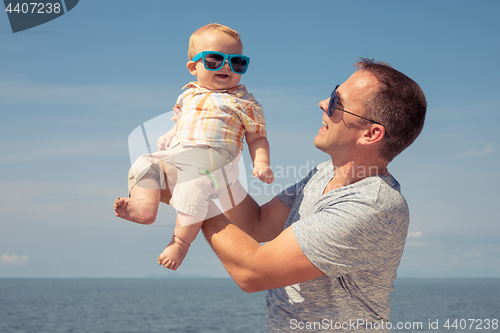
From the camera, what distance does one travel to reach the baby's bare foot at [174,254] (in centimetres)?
276

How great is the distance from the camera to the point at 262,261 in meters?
2.63

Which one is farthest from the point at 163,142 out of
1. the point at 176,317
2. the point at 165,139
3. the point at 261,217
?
the point at 176,317

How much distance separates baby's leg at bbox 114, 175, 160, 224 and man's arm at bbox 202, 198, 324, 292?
1.43 feet

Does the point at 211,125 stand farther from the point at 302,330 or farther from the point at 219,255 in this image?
the point at 302,330

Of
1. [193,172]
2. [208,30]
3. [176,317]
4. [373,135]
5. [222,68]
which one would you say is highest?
[208,30]

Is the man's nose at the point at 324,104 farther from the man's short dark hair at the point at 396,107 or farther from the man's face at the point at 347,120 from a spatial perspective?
the man's short dark hair at the point at 396,107

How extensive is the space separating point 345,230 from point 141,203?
1223mm

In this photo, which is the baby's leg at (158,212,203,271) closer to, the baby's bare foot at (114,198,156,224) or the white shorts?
the white shorts

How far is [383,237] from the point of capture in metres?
2.66

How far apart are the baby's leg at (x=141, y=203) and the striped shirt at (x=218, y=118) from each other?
0.37m

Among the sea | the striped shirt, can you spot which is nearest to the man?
the striped shirt

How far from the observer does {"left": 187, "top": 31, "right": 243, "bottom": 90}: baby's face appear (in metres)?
3.15

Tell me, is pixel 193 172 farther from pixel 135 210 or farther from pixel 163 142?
pixel 163 142

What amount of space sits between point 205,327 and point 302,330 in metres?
59.0
